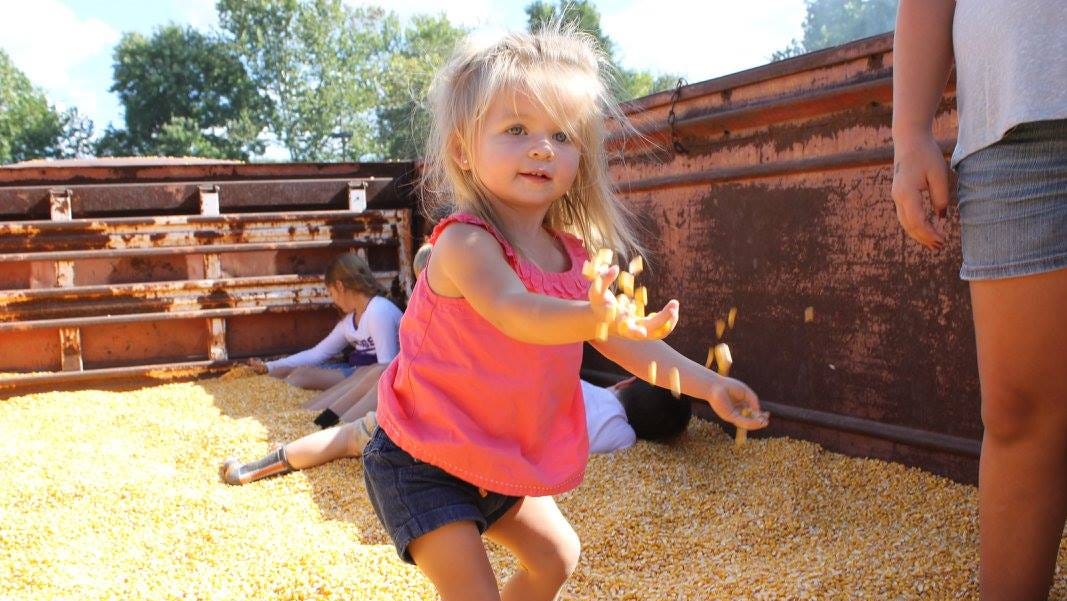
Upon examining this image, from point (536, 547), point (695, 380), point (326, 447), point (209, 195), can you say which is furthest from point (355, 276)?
point (695, 380)

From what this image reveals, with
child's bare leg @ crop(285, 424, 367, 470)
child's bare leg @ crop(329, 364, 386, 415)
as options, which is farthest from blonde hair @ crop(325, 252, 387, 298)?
child's bare leg @ crop(285, 424, 367, 470)

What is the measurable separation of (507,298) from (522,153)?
1.12ft

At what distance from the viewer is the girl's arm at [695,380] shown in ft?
5.00

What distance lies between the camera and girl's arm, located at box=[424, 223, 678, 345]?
1.17 m

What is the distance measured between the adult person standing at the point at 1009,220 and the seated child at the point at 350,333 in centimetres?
368

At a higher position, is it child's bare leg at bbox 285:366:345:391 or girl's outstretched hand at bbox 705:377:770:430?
girl's outstretched hand at bbox 705:377:770:430

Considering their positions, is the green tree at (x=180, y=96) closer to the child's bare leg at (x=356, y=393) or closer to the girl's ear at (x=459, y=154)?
the child's bare leg at (x=356, y=393)

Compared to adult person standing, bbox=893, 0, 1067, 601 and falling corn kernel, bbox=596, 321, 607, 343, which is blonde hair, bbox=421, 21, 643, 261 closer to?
falling corn kernel, bbox=596, 321, 607, 343

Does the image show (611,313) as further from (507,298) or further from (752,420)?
(752,420)

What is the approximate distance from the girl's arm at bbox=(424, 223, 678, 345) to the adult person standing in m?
0.77

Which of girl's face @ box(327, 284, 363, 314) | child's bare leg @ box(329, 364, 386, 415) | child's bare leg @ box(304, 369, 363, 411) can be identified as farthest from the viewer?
girl's face @ box(327, 284, 363, 314)

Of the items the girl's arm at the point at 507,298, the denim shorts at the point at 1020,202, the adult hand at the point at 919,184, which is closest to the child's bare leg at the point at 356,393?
the girl's arm at the point at 507,298

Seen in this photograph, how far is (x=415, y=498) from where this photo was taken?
158 centimetres

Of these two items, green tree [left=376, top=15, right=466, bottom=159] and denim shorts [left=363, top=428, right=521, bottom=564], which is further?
green tree [left=376, top=15, right=466, bottom=159]
